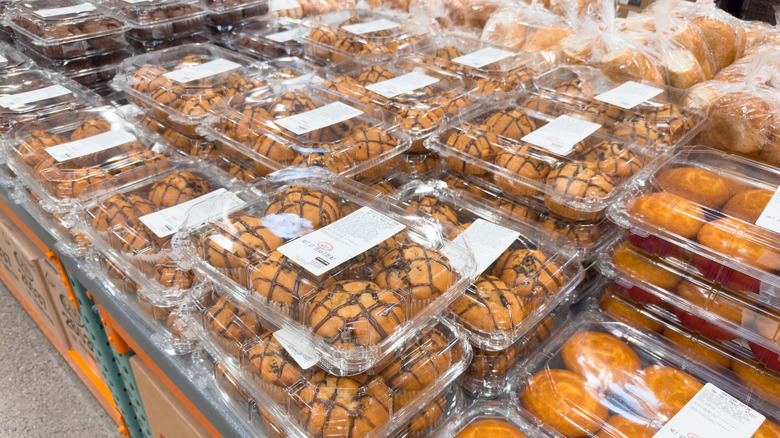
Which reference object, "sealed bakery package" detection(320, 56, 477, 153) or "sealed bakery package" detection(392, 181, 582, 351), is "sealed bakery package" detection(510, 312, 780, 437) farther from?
"sealed bakery package" detection(320, 56, 477, 153)

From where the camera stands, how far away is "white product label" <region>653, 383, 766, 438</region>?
1015 millimetres

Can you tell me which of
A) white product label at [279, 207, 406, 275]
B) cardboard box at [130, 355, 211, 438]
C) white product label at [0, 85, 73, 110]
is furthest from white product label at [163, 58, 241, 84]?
white product label at [279, 207, 406, 275]

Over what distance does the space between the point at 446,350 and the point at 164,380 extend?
824 mm

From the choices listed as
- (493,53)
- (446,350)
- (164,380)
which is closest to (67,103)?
(164,380)

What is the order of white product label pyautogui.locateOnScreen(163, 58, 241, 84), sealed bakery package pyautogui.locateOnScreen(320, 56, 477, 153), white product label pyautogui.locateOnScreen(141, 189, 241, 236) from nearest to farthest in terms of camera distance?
white product label pyautogui.locateOnScreen(141, 189, 241, 236) < sealed bakery package pyautogui.locateOnScreen(320, 56, 477, 153) < white product label pyautogui.locateOnScreen(163, 58, 241, 84)

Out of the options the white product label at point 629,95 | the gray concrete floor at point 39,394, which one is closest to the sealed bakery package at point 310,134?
A: the white product label at point 629,95

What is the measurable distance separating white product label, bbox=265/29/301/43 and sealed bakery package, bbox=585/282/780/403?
178cm

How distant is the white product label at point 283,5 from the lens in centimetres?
282

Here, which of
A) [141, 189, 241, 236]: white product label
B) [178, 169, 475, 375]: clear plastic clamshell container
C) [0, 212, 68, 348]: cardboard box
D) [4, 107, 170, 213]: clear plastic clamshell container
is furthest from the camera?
[0, 212, 68, 348]: cardboard box

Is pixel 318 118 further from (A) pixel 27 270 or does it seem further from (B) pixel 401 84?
(A) pixel 27 270

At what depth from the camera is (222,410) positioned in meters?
1.21

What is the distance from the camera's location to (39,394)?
2488 mm

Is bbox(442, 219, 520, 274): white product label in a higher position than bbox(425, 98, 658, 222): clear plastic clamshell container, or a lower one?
lower

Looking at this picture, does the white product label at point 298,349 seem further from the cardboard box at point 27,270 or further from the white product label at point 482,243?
the cardboard box at point 27,270
